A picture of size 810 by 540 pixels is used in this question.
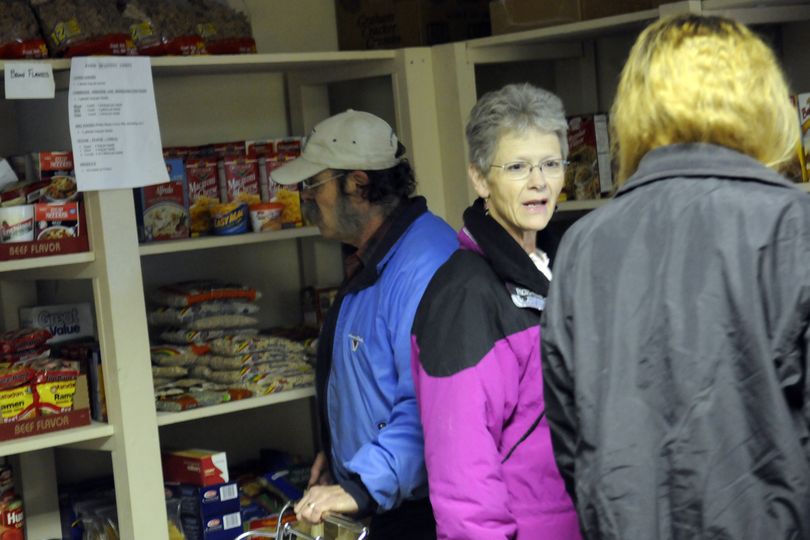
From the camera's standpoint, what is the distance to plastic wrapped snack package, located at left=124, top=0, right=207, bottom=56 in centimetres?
294

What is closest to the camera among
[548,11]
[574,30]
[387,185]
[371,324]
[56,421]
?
[371,324]

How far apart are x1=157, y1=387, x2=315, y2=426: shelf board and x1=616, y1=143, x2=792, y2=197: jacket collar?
1690mm

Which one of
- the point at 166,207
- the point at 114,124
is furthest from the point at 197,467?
the point at 114,124

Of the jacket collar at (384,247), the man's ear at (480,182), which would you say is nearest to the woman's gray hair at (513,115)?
the man's ear at (480,182)

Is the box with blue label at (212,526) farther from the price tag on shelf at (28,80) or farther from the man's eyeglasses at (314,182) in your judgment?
the price tag on shelf at (28,80)

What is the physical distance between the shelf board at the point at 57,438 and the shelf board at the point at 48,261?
38 centimetres

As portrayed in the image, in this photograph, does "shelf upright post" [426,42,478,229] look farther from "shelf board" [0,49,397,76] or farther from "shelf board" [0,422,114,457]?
"shelf board" [0,422,114,457]

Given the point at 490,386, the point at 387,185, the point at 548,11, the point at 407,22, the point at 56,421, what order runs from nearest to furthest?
the point at 490,386
the point at 387,185
the point at 56,421
the point at 548,11
the point at 407,22

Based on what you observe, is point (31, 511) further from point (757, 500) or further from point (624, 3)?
point (757, 500)

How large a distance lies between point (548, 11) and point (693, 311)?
1860 mm

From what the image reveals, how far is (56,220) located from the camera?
2.71 meters

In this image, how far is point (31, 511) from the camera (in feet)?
10.2

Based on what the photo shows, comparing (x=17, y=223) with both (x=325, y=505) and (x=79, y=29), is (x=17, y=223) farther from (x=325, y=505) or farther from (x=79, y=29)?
(x=325, y=505)

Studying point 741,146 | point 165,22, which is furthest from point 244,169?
point 741,146
